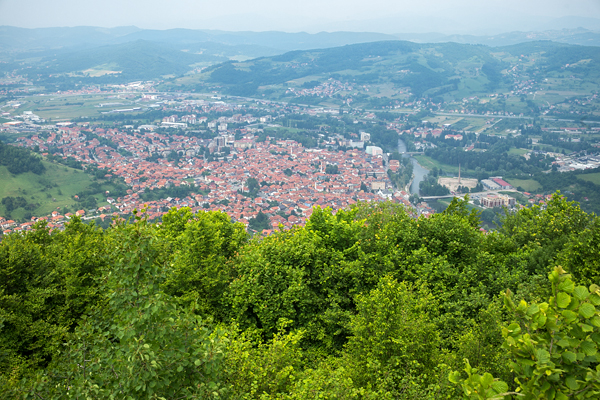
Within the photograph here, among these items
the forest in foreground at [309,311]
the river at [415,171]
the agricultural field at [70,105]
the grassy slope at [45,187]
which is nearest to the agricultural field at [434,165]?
the river at [415,171]

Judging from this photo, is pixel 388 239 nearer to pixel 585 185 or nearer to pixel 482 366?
pixel 482 366

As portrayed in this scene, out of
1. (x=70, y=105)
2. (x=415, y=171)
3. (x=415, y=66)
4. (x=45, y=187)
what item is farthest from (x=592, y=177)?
(x=70, y=105)

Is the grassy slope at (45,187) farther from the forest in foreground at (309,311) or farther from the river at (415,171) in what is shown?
the river at (415,171)

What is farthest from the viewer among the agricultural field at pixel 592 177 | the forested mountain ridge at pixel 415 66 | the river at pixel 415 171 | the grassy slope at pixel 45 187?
the forested mountain ridge at pixel 415 66

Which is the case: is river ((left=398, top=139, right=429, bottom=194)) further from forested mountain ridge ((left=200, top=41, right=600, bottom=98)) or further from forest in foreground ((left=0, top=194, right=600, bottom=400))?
forested mountain ridge ((left=200, top=41, right=600, bottom=98))

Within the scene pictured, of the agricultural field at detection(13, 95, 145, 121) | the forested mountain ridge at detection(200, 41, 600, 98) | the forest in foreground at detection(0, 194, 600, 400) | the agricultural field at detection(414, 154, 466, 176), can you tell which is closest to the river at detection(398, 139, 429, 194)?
the agricultural field at detection(414, 154, 466, 176)

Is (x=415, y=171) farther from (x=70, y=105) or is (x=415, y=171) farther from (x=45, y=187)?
(x=70, y=105)
